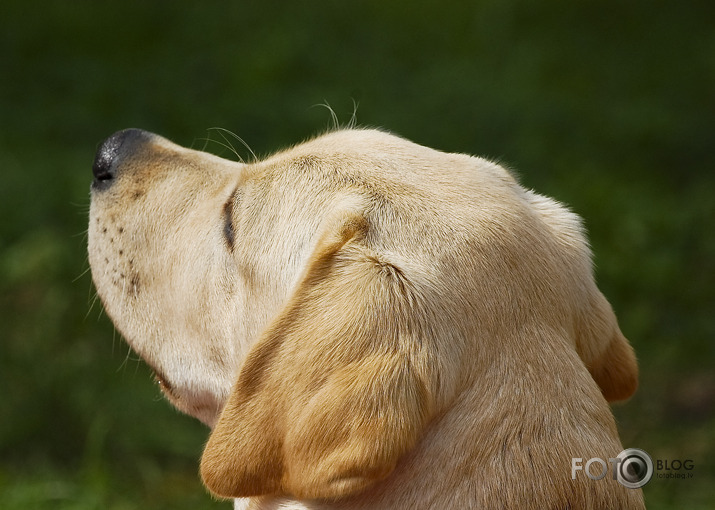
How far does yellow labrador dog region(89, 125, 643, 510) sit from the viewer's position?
2.61 metres

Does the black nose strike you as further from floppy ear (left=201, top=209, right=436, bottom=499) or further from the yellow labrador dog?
floppy ear (left=201, top=209, right=436, bottom=499)

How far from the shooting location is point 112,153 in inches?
146

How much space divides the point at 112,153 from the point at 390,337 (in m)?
1.61

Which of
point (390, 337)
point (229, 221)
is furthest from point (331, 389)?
point (229, 221)

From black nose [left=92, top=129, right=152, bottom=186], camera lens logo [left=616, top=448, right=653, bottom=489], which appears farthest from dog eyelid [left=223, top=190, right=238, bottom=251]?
camera lens logo [left=616, top=448, right=653, bottom=489]

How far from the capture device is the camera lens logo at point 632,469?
284 centimetres

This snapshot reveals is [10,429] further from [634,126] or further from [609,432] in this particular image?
[634,126]

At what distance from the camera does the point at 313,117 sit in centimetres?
905

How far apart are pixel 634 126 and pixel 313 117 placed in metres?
3.08

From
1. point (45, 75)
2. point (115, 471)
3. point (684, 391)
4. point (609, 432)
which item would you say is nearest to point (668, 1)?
point (684, 391)

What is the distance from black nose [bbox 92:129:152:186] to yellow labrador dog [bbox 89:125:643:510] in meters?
0.51

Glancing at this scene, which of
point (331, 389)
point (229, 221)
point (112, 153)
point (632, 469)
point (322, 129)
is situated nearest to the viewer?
point (331, 389)

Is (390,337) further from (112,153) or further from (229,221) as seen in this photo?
(112,153)

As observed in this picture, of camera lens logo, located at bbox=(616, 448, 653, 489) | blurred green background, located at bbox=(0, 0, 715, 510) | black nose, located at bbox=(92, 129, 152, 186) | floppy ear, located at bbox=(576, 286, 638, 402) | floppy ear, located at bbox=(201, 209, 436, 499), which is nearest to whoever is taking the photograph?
floppy ear, located at bbox=(201, 209, 436, 499)
